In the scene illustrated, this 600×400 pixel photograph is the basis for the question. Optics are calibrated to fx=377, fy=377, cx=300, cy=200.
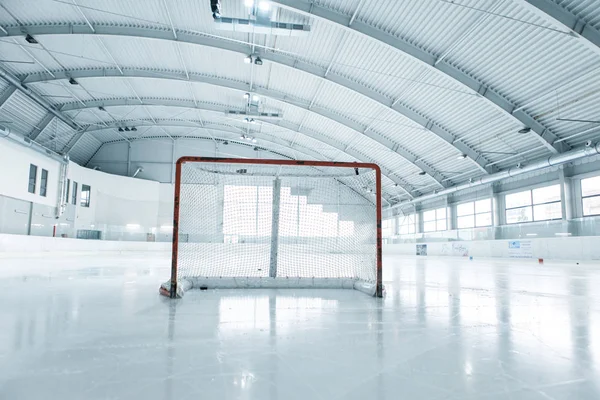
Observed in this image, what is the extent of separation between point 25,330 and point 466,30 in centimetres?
1941


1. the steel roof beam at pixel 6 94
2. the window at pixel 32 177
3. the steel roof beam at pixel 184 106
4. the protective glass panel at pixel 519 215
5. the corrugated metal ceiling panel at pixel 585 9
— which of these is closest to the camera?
the corrugated metal ceiling panel at pixel 585 9

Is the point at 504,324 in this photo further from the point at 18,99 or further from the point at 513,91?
the point at 18,99

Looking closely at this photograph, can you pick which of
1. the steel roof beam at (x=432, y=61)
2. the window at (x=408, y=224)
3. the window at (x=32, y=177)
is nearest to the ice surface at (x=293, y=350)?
the steel roof beam at (x=432, y=61)

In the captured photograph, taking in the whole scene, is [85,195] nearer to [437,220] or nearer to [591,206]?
[437,220]

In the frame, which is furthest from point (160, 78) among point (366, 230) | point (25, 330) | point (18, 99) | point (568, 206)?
point (568, 206)

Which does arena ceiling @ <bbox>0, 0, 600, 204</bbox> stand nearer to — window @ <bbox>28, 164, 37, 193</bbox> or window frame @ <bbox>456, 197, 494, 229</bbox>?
window frame @ <bbox>456, 197, 494, 229</bbox>

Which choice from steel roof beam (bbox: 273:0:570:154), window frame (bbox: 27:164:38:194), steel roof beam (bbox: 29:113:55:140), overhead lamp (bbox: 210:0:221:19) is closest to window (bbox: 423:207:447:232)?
steel roof beam (bbox: 273:0:570:154)

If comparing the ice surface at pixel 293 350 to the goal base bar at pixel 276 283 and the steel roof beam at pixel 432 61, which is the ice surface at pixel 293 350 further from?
the steel roof beam at pixel 432 61

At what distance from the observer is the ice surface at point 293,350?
218cm

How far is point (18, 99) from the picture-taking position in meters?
25.9

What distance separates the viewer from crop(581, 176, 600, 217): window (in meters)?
23.9

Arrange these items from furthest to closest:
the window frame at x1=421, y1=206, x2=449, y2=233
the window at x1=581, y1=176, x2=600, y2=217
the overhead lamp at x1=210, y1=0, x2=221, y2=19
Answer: the window frame at x1=421, y1=206, x2=449, y2=233 < the window at x1=581, y1=176, x2=600, y2=217 < the overhead lamp at x1=210, y1=0, x2=221, y2=19

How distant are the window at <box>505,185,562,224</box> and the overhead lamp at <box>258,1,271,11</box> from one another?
23.3 meters

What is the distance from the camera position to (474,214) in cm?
3475
